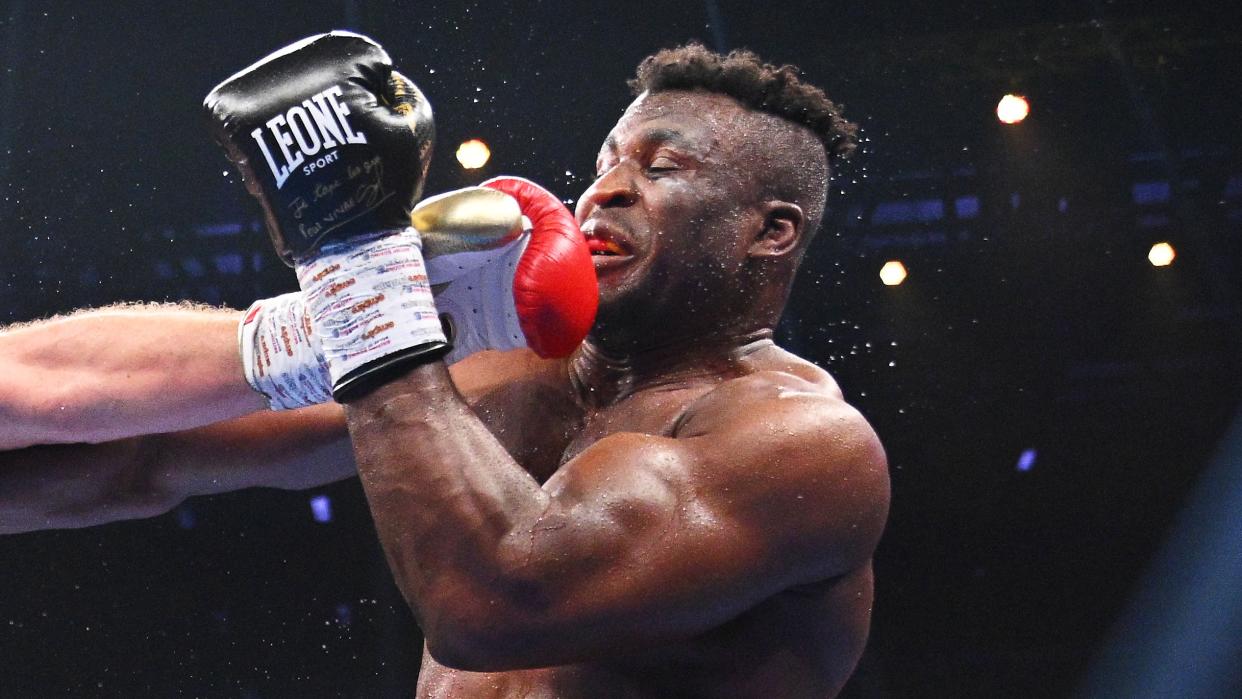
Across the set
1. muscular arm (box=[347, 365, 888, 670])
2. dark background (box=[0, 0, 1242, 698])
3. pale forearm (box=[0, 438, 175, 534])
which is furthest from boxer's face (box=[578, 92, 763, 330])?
dark background (box=[0, 0, 1242, 698])

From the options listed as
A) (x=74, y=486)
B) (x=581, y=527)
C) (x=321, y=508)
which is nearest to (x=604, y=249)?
(x=581, y=527)

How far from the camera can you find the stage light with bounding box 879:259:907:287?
4664 mm

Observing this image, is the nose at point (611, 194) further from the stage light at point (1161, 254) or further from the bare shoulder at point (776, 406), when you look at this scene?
the stage light at point (1161, 254)

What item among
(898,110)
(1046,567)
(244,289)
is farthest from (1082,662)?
(244,289)

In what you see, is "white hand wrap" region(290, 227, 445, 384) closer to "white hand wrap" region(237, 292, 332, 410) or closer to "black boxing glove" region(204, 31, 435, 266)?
"black boxing glove" region(204, 31, 435, 266)

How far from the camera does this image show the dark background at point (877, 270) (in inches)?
168

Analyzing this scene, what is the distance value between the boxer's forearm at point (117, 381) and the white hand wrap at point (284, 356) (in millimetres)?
44

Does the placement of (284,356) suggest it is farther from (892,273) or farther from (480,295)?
(892,273)

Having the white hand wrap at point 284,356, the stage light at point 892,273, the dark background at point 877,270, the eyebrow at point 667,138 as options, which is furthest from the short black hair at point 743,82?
the stage light at point 892,273

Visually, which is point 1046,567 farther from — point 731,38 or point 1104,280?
point 731,38

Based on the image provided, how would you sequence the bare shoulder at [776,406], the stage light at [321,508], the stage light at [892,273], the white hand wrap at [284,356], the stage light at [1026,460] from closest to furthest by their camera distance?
the bare shoulder at [776,406]
the white hand wrap at [284,356]
the stage light at [321,508]
the stage light at [892,273]
the stage light at [1026,460]

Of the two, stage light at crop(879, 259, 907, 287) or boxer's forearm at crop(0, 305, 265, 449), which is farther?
stage light at crop(879, 259, 907, 287)

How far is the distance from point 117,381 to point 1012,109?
3551 millimetres

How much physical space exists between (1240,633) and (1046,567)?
2.37 ft
